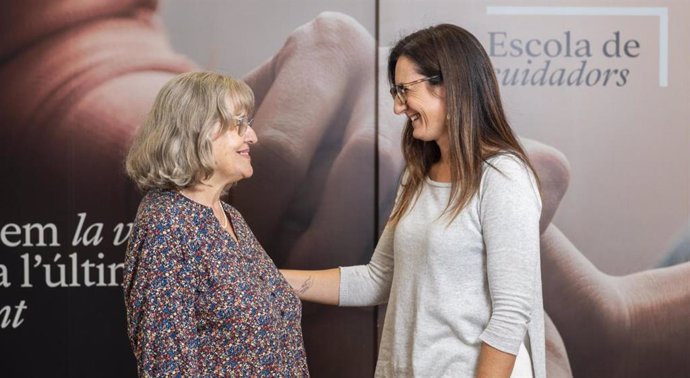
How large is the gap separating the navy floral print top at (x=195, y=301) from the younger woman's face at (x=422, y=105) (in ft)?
1.75

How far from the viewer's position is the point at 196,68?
3174 millimetres

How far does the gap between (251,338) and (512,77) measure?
176cm

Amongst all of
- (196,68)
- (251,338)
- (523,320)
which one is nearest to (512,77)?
(196,68)

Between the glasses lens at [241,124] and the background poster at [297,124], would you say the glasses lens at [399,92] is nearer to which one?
the glasses lens at [241,124]

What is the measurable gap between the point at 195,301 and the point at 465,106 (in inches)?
30.4

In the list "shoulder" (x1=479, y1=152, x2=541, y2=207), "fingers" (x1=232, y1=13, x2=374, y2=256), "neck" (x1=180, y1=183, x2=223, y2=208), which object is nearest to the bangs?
"neck" (x1=180, y1=183, x2=223, y2=208)

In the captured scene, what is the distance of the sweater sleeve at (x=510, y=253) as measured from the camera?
72.4 inches

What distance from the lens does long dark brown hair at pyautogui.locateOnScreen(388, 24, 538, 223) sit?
6.32ft

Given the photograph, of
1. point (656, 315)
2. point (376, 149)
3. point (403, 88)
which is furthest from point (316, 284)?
point (656, 315)

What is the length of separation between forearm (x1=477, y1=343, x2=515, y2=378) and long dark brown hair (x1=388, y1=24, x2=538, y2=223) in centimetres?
33

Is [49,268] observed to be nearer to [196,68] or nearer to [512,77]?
[196,68]

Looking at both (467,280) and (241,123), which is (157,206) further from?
(467,280)

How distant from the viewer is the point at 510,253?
1.84 meters

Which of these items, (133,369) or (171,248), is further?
(133,369)
